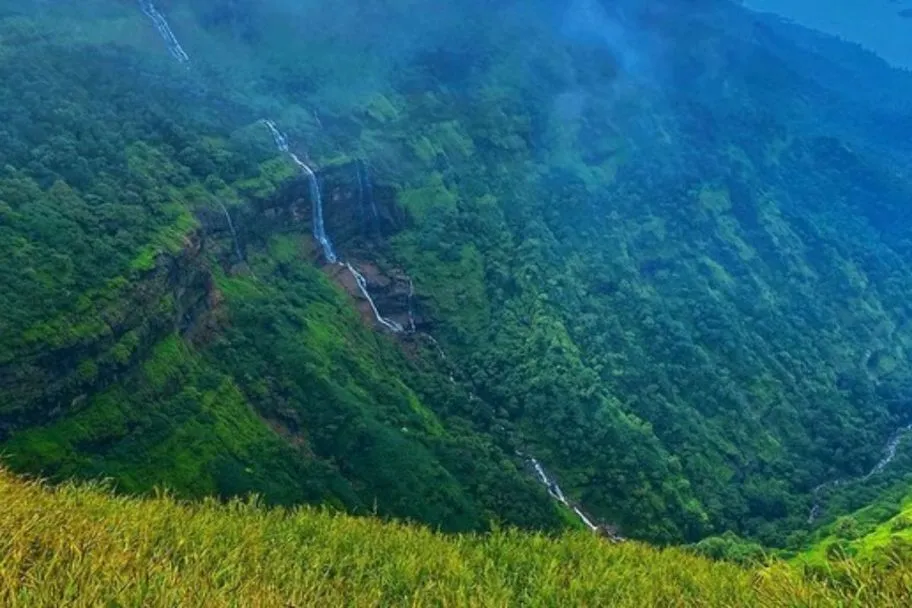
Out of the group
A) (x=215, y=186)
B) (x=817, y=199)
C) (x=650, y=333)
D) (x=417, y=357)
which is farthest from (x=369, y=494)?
(x=817, y=199)

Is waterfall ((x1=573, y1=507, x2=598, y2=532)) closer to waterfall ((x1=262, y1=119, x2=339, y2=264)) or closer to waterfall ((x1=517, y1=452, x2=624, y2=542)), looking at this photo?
waterfall ((x1=517, y1=452, x2=624, y2=542))

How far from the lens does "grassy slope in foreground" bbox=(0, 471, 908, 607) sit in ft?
39.9

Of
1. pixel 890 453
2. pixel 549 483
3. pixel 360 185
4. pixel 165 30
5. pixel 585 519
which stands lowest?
pixel 890 453

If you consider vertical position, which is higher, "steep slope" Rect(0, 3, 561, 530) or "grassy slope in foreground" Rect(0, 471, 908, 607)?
"grassy slope in foreground" Rect(0, 471, 908, 607)

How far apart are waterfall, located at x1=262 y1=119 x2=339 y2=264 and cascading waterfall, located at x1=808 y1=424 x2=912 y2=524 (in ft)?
180

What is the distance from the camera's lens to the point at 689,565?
24844mm

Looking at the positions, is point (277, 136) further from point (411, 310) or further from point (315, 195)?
point (411, 310)

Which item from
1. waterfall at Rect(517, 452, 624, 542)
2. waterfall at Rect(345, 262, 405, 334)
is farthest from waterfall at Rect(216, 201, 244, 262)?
waterfall at Rect(517, 452, 624, 542)

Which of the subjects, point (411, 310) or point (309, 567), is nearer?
point (309, 567)

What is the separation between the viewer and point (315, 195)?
8969cm

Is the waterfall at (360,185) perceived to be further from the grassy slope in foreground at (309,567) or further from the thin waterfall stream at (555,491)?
the grassy slope in foreground at (309,567)

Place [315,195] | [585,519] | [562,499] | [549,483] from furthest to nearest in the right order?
[315,195] < [549,483] < [562,499] < [585,519]

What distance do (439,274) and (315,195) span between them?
1586cm

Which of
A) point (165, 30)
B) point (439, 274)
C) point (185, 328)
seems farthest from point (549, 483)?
point (165, 30)
